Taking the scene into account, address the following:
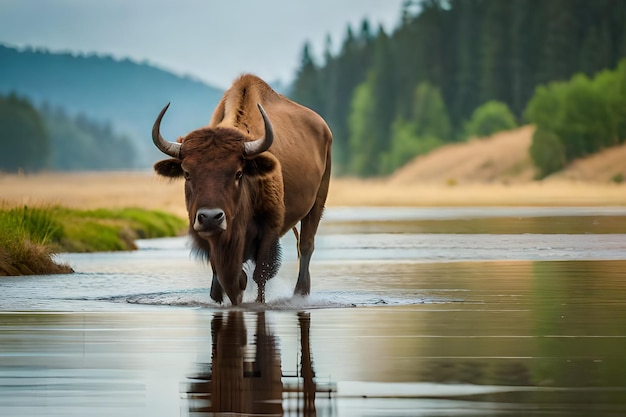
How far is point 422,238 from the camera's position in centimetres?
3188

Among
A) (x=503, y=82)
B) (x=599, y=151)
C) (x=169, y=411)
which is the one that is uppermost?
(x=503, y=82)

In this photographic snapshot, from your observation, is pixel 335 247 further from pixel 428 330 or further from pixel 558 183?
pixel 558 183

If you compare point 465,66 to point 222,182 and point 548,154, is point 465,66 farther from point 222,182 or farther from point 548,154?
point 222,182

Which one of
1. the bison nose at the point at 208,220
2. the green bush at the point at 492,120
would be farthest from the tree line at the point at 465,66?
the bison nose at the point at 208,220

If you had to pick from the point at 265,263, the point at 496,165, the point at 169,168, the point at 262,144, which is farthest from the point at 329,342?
the point at 496,165

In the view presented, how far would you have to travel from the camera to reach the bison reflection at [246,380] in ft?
26.6

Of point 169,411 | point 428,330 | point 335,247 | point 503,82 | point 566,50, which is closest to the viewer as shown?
point 169,411

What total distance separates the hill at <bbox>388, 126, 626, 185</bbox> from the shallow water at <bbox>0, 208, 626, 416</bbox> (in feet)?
268

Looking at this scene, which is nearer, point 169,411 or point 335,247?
point 169,411

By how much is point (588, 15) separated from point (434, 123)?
1925 cm

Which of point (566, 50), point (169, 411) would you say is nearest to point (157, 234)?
point (169, 411)

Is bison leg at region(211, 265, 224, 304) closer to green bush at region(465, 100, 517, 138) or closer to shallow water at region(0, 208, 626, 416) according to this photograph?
shallow water at region(0, 208, 626, 416)

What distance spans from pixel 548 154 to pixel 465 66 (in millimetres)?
49464

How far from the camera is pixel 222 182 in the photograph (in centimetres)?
1432
